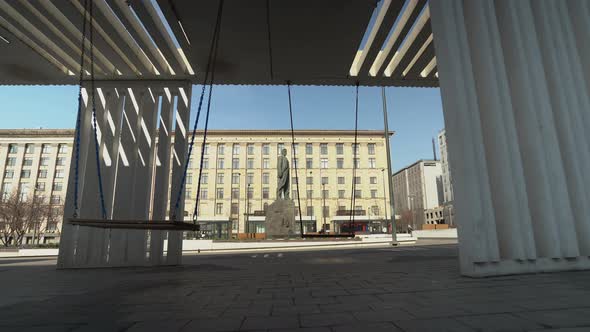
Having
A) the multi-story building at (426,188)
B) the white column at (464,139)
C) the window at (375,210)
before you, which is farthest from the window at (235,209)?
the white column at (464,139)

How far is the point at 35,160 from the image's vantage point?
191ft

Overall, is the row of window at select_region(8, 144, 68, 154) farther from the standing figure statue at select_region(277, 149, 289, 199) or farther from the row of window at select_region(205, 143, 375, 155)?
the standing figure statue at select_region(277, 149, 289, 199)

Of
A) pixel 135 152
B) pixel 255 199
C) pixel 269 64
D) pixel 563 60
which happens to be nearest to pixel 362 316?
pixel 563 60

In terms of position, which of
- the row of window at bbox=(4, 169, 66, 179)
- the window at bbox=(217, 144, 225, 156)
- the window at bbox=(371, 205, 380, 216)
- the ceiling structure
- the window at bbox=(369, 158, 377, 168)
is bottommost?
the window at bbox=(371, 205, 380, 216)

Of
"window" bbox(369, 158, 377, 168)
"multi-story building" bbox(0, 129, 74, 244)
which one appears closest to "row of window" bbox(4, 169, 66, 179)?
"multi-story building" bbox(0, 129, 74, 244)

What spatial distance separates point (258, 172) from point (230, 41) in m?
52.6

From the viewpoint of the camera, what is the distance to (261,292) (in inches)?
157

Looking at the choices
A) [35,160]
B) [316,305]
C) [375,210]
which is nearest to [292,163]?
[375,210]

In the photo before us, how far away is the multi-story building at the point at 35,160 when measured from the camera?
189ft

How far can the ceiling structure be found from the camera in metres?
6.52

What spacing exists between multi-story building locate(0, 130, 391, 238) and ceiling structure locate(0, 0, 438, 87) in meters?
47.8

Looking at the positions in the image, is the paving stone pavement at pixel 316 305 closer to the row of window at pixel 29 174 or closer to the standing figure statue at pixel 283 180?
the standing figure statue at pixel 283 180

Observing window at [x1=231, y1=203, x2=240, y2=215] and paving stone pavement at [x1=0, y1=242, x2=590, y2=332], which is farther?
window at [x1=231, y1=203, x2=240, y2=215]

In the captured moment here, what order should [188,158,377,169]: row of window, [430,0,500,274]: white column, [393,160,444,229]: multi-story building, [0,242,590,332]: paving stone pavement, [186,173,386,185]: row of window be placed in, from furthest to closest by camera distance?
[393,160,444,229]: multi-story building < [188,158,377,169]: row of window < [186,173,386,185]: row of window < [430,0,500,274]: white column < [0,242,590,332]: paving stone pavement
